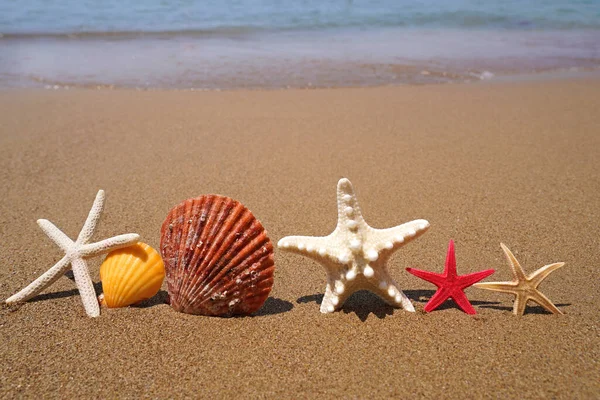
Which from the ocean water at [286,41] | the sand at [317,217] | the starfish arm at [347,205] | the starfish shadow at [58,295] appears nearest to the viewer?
the sand at [317,217]

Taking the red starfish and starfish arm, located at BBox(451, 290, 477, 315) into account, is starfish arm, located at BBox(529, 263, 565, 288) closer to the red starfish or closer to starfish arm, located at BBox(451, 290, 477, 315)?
the red starfish

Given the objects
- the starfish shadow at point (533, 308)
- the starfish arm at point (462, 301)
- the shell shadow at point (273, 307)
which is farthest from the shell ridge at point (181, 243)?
the starfish shadow at point (533, 308)

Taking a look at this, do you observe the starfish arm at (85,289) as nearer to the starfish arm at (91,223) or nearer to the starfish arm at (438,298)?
the starfish arm at (91,223)

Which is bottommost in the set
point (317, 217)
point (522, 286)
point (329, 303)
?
point (317, 217)

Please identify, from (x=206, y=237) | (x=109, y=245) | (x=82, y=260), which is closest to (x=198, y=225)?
(x=206, y=237)

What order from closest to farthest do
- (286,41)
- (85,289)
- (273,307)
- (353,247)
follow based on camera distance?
1. (353,247)
2. (85,289)
3. (273,307)
4. (286,41)

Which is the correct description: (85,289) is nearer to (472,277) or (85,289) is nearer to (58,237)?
(58,237)

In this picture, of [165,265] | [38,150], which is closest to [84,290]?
[165,265]
